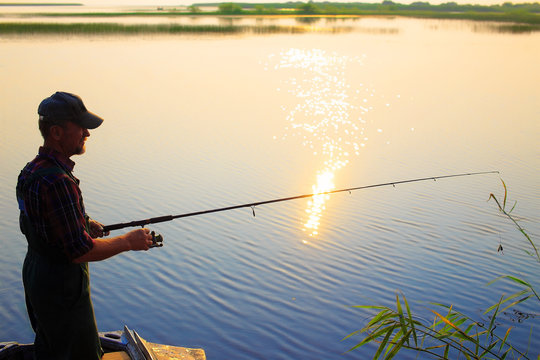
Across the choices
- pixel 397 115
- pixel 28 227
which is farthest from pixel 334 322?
pixel 397 115

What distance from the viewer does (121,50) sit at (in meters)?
24.1

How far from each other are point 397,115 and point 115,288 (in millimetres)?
9096

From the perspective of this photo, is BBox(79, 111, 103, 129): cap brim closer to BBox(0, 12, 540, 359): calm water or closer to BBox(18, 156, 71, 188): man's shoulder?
BBox(18, 156, 71, 188): man's shoulder

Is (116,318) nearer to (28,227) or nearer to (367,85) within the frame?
(28,227)

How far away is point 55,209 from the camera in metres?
2.21

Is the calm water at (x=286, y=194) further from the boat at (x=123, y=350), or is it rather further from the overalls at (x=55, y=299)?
the overalls at (x=55, y=299)

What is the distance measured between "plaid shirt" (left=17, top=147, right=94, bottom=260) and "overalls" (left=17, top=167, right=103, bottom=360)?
0.03m

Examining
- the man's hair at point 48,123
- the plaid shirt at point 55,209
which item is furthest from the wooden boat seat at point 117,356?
the man's hair at point 48,123

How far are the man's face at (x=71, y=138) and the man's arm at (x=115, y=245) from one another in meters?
0.38

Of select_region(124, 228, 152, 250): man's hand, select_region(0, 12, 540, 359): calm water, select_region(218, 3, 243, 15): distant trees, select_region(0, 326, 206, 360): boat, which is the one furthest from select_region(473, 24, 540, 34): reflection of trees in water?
select_region(124, 228, 152, 250): man's hand

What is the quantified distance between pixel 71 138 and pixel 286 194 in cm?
544

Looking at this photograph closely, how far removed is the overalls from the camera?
231 centimetres

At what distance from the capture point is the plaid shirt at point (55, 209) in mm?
2215

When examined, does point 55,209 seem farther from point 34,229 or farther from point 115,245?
point 115,245
